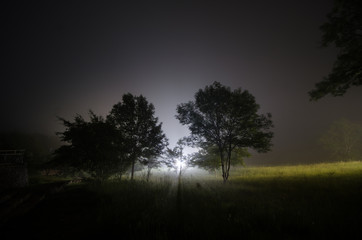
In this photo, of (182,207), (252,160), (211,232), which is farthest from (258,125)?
(252,160)

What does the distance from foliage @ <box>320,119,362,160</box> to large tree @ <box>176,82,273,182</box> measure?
44.0 metres

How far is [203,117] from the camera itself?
49.0 ft

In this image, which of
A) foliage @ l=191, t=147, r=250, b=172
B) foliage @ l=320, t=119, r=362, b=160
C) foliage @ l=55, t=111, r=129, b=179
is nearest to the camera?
foliage @ l=55, t=111, r=129, b=179

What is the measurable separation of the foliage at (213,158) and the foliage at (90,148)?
35.0 ft

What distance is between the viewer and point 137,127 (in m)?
17.5

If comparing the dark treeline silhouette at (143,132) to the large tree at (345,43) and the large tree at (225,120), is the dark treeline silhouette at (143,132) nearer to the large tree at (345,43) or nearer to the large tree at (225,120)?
the large tree at (225,120)

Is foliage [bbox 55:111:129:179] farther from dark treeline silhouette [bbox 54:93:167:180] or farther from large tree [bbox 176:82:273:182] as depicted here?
large tree [bbox 176:82:273:182]

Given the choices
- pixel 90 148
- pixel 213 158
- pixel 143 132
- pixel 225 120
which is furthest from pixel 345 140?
pixel 90 148

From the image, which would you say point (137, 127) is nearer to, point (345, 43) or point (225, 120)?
point (225, 120)

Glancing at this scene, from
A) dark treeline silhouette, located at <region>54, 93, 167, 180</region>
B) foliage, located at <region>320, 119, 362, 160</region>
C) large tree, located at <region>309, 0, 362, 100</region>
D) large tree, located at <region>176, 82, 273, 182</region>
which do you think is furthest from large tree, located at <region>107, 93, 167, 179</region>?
foliage, located at <region>320, 119, 362, 160</region>

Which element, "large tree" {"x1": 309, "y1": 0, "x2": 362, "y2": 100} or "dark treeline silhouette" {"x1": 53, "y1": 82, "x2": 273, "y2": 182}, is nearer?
"large tree" {"x1": 309, "y1": 0, "x2": 362, "y2": 100}

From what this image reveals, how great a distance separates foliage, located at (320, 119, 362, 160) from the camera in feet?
123

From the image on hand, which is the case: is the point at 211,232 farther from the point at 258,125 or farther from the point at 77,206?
the point at 258,125

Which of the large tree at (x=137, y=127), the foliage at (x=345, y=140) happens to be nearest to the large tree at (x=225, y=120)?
the large tree at (x=137, y=127)
